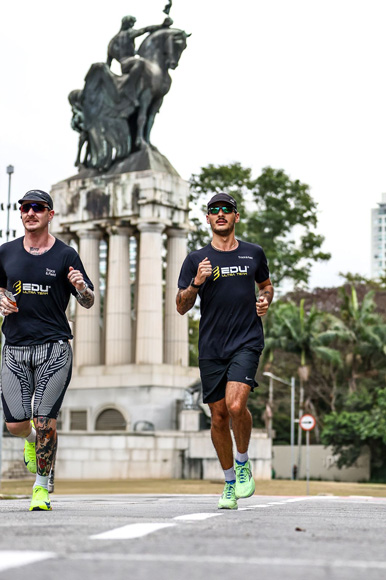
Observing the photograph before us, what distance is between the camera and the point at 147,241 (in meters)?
56.5

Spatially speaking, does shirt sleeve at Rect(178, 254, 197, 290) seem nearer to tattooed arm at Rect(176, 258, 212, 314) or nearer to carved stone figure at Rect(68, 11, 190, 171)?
tattooed arm at Rect(176, 258, 212, 314)

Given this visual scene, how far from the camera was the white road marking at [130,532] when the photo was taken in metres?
5.98

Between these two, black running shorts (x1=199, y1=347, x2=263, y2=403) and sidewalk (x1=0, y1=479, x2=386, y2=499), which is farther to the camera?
sidewalk (x1=0, y1=479, x2=386, y2=499)

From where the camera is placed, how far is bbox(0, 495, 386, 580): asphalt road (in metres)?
4.53

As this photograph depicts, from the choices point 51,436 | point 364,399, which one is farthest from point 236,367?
point 364,399

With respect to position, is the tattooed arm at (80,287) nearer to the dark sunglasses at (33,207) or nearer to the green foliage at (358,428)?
the dark sunglasses at (33,207)

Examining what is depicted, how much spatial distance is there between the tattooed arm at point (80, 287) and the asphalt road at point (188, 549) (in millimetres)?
2461

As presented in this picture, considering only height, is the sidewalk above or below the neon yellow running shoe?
below

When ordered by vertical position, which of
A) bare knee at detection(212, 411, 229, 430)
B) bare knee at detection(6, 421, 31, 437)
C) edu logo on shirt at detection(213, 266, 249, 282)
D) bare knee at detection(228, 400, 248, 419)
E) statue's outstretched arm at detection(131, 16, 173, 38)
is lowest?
bare knee at detection(6, 421, 31, 437)

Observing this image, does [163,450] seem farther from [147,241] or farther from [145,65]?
[145,65]

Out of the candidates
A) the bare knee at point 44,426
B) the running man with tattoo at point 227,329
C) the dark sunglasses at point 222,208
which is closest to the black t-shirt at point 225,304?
the running man with tattoo at point 227,329

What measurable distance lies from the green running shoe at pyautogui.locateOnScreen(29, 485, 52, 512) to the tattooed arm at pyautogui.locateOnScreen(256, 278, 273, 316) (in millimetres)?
2253

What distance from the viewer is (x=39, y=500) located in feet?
31.6

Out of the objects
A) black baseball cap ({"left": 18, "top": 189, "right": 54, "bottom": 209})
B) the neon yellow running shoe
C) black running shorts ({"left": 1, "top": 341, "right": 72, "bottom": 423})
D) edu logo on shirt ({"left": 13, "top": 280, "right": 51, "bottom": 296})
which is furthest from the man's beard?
the neon yellow running shoe
